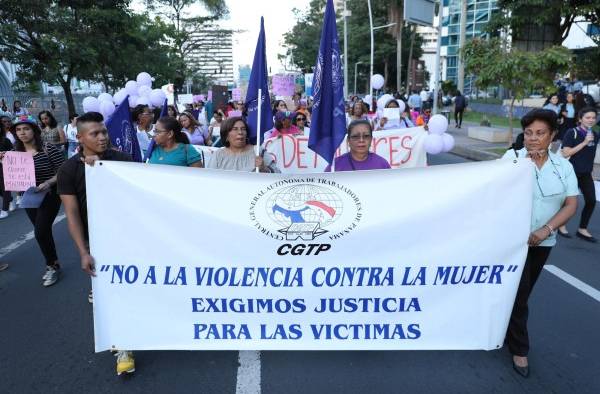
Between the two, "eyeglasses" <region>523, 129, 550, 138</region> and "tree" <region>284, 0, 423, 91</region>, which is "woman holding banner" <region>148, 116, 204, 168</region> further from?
"tree" <region>284, 0, 423, 91</region>

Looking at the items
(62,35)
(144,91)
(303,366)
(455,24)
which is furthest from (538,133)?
(455,24)

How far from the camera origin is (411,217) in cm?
276

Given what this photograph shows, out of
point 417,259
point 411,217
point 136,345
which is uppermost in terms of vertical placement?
point 411,217

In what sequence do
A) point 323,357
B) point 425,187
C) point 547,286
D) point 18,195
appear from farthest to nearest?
point 18,195
point 547,286
point 323,357
point 425,187

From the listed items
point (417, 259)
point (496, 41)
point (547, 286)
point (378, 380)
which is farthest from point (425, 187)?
point (496, 41)

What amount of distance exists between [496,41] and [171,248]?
42.2 feet

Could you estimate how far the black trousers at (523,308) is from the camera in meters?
2.92

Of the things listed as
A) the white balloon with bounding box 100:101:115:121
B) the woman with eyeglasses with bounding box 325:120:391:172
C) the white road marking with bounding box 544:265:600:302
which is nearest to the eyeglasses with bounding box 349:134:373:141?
the woman with eyeglasses with bounding box 325:120:391:172

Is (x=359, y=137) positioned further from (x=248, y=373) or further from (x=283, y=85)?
(x=283, y=85)

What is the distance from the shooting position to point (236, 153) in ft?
13.5

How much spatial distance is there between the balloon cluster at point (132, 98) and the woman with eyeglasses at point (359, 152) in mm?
5283

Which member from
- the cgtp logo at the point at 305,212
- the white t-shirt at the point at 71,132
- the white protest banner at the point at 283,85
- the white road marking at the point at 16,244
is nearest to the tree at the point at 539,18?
the white protest banner at the point at 283,85

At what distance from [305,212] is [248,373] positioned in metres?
1.12

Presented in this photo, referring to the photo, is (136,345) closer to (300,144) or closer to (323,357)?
(323,357)
